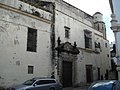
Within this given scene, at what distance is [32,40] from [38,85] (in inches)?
210

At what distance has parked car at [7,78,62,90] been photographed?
44.4 ft

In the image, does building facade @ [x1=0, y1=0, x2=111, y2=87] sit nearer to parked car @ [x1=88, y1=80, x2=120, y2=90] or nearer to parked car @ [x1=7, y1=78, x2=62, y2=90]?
parked car @ [x1=7, y1=78, x2=62, y2=90]

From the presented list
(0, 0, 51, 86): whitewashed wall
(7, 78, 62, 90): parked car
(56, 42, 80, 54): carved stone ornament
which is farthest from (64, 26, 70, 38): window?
(7, 78, 62, 90): parked car

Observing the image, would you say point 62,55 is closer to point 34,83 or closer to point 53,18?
point 53,18

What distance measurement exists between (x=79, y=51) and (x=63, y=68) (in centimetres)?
371

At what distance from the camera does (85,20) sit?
26953 millimetres

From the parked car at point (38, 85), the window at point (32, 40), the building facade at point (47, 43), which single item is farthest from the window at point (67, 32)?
the parked car at point (38, 85)

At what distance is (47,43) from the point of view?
1973cm

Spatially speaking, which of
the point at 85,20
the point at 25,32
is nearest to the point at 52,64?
the point at 25,32

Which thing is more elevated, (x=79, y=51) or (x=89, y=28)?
(x=89, y=28)

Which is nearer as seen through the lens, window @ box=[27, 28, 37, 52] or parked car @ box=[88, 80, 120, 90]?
parked car @ box=[88, 80, 120, 90]

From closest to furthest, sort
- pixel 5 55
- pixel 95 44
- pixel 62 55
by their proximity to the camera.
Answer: pixel 5 55
pixel 62 55
pixel 95 44

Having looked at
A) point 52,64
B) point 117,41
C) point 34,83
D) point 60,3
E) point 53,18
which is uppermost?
point 60,3

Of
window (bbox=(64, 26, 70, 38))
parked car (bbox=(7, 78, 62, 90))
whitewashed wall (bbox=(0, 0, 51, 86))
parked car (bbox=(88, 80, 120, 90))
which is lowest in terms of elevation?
parked car (bbox=(7, 78, 62, 90))
